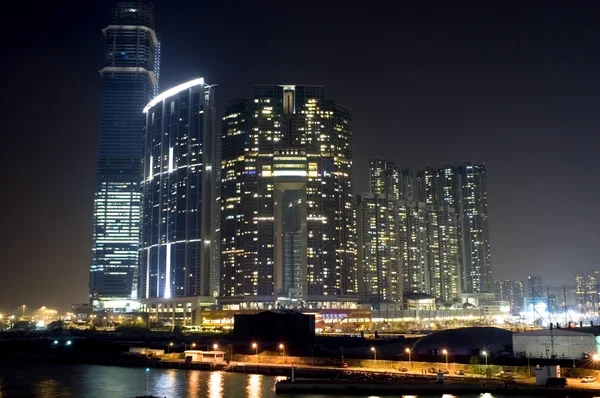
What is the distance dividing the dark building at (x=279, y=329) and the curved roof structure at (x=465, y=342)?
21.6 metres

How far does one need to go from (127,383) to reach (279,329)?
31376mm

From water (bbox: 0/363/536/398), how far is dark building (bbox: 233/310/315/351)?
54.0ft

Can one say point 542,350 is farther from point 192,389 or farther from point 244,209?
point 244,209

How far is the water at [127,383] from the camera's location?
227 ft

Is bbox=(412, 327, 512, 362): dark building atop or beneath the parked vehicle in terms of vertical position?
atop

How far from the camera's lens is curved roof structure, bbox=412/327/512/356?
85.4 meters

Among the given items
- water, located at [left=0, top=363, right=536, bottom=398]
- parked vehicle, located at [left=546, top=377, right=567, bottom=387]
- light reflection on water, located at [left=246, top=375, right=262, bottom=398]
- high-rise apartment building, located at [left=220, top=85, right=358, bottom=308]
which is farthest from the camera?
high-rise apartment building, located at [left=220, top=85, right=358, bottom=308]

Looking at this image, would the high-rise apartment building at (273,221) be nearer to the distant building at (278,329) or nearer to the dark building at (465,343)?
the distant building at (278,329)

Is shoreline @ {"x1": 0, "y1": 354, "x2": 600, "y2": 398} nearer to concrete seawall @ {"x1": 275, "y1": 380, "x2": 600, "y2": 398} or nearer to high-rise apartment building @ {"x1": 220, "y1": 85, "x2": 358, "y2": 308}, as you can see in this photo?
concrete seawall @ {"x1": 275, "y1": 380, "x2": 600, "y2": 398}

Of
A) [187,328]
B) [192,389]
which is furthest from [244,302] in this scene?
[192,389]

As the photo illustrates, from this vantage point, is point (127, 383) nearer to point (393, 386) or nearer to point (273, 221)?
point (393, 386)

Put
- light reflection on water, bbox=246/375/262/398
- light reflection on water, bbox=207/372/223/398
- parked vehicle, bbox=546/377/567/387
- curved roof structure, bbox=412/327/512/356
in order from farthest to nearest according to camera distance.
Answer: curved roof structure, bbox=412/327/512/356 → light reflection on water, bbox=207/372/223/398 → light reflection on water, bbox=246/375/262/398 → parked vehicle, bbox=546/377/567/387

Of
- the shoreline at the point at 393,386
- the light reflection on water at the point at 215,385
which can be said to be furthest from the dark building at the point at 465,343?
the light reflection on water at the point at 215,385

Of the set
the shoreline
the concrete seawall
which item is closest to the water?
the concrete seawall
